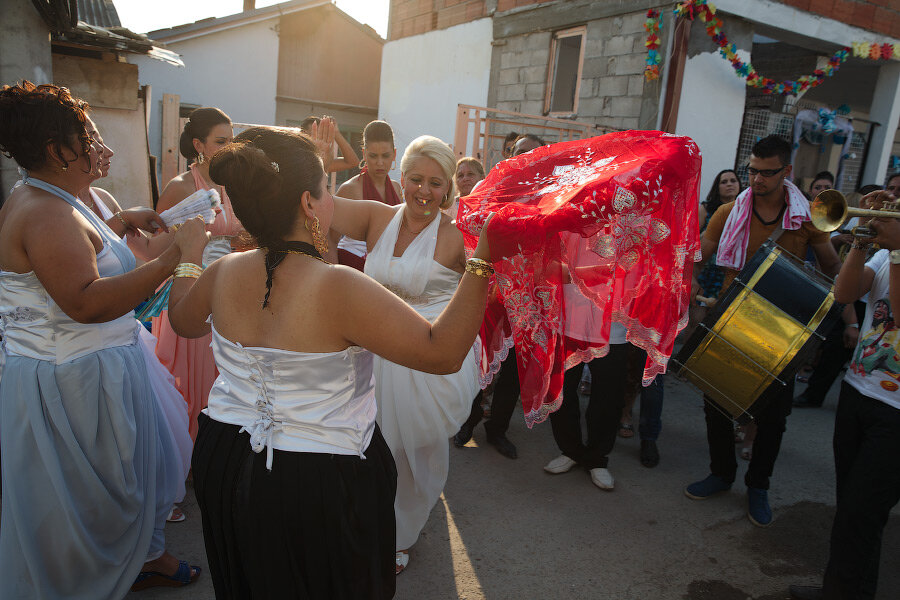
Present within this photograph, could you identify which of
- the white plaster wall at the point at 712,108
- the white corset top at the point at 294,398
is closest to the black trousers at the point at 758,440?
the white corset top at the point at 294,398

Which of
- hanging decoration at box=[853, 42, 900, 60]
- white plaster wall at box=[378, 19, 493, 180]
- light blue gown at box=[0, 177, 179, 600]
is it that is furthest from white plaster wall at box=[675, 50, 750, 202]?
light blue gown at box=[0, 177, 179, 600]

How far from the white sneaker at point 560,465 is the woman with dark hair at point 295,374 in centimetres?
249

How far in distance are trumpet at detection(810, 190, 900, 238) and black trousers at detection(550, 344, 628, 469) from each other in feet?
4.97

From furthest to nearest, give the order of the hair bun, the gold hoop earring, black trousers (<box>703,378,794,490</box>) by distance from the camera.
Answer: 1. black trousers (<box>703,378,794,490</box>)
2. the gold hoop earring
3. the hair bun

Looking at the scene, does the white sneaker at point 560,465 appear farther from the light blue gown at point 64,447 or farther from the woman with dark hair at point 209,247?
the light blue gown at point 64,447

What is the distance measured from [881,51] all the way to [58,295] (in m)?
12.0

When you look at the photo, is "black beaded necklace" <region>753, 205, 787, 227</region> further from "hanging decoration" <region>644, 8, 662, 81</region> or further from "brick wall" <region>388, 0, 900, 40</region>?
"brick wall" <region>388, 0, 900, 40</region>

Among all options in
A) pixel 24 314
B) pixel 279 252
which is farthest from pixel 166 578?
pixel 279 252

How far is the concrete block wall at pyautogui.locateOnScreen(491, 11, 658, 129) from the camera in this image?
834 cm

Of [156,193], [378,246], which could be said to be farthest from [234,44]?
[378,246]

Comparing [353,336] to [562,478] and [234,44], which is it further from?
[234,44]

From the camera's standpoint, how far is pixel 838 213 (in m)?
2.55

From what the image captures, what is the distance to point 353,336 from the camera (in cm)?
157

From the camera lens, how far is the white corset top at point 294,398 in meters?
1.61
